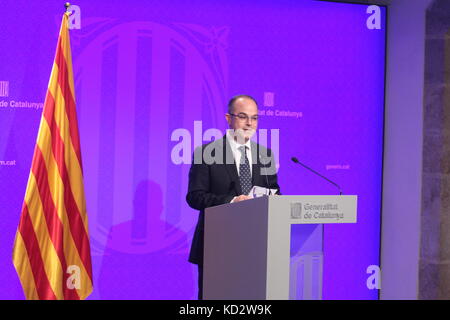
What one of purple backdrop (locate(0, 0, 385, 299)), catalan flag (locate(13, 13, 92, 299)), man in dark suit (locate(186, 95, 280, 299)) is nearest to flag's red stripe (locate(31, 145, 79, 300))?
catalan flag (locate(13, 13, 92, 299))

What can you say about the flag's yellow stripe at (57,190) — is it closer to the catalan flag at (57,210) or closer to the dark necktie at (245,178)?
the catalan flag at (57,210)

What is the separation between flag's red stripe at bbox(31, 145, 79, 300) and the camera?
485 cm

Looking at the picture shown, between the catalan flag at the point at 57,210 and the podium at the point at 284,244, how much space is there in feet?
6.65

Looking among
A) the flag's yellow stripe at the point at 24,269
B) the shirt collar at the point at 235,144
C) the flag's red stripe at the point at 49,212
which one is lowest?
the flag's yellow stripe at the point at 24,269

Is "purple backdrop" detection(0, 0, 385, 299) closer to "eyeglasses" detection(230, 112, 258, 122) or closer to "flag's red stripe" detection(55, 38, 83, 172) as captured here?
"flag's red stripe" detection(55, 38, 83, 172)

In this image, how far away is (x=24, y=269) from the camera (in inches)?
187

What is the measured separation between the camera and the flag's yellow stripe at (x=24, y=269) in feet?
15.5

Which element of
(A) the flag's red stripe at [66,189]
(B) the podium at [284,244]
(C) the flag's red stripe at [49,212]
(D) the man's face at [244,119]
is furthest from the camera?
(D) the man's face at [244,119]

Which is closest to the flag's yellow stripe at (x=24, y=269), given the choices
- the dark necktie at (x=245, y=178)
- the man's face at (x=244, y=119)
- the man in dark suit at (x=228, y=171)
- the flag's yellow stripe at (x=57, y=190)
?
the flag's yellow stripe at (x=57, y=190)

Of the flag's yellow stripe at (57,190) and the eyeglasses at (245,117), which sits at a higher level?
the eyeglasses at (245,117)

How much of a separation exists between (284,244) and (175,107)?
323 cm

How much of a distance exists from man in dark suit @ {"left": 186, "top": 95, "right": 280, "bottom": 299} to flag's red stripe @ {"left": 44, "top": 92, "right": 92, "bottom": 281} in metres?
0.86
